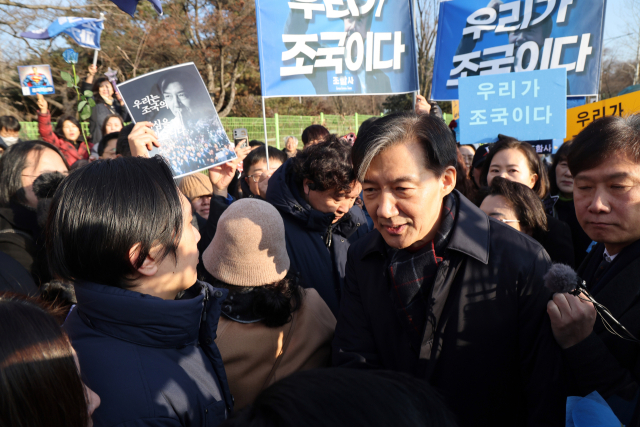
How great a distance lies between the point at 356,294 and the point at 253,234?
20.5 inches

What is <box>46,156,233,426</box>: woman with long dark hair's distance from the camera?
1.13m

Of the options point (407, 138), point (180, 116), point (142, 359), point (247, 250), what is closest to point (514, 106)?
point (407, 138)

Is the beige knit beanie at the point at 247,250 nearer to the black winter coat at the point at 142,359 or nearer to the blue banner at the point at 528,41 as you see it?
the black winter coat at the point at 142,359

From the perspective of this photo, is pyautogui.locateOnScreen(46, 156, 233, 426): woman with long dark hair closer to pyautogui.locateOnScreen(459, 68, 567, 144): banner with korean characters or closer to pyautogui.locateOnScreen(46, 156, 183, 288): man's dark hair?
pyautogui.locateOnScreen(46, 156, 183, 288): man's dark hair

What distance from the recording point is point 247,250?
1.82 m

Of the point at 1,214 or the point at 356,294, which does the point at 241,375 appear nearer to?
the point at 356,294

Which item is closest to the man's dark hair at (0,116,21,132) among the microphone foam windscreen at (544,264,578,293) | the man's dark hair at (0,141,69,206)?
the man's dark hair at (0,141,69,206)

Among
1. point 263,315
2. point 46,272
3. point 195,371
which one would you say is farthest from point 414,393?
point 46,272

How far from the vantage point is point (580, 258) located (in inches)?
127

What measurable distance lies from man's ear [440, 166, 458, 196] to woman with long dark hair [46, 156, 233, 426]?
990 millimetres

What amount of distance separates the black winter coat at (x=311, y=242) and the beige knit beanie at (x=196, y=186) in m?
1.19

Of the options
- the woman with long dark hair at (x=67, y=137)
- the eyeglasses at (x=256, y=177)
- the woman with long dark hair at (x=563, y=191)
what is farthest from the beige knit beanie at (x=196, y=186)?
the woman with long dark hair at (x=67, y=137)

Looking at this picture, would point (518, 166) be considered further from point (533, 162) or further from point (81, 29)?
point (81, 29)

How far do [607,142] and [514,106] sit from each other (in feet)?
8.53
